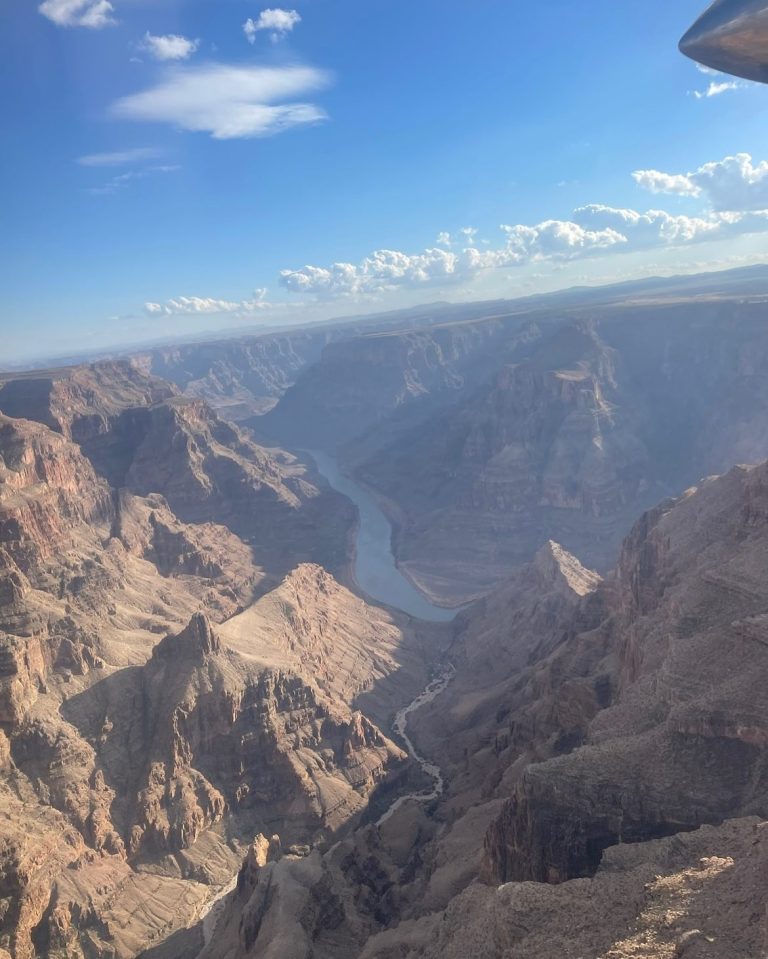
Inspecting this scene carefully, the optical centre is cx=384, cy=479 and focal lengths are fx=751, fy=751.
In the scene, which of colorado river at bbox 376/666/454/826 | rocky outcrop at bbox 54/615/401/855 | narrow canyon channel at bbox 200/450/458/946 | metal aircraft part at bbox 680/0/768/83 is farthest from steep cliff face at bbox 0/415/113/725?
metal aircraft part at bbox 680/0/768/83

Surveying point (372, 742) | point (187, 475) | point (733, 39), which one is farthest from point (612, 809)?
point (187, 475)

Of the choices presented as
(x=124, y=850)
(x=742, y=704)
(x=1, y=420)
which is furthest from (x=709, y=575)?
(x=1, y=420)

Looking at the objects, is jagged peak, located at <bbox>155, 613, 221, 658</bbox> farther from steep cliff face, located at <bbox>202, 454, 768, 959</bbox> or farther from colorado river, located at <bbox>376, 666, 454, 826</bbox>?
steep cliff face, located at <bbox>202, 454, 768, 959</bbox>

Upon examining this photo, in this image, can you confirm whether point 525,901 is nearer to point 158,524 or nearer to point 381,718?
point 381,718

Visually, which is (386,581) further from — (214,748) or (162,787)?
(162,787)

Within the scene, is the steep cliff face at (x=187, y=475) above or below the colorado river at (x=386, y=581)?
above

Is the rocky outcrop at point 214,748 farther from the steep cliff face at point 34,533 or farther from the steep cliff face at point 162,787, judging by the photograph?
the steep cliff face at point 34,533

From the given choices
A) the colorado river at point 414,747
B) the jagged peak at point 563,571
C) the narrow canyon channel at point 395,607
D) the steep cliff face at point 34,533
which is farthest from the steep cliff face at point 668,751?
the steep cliff face at point 34,533
